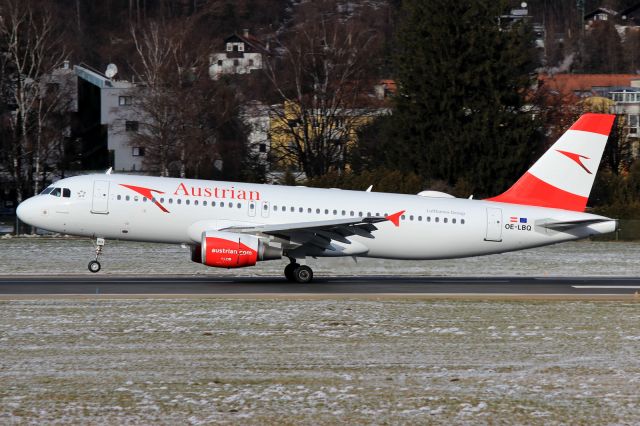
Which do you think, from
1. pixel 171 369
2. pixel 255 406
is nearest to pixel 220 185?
pixel 171 369

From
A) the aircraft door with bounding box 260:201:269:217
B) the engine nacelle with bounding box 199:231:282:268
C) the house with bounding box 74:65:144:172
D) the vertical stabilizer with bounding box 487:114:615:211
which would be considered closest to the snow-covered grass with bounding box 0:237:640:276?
the aircraft door with bounding box 260:201:269:217

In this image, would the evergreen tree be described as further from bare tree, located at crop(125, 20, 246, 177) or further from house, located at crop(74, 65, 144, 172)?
house, located at crop(74, 65, 144, 172)

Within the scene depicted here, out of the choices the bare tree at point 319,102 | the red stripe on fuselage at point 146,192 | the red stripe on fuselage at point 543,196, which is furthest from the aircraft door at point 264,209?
A: the bare tree at point 319,102

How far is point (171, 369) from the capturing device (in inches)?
709

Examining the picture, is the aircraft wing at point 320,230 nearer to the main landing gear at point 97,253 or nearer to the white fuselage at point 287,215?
the white fuselage at point 287,215

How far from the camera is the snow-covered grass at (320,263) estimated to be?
37031 mm

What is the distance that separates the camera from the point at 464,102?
69812 mm

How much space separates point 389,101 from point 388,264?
35542mm

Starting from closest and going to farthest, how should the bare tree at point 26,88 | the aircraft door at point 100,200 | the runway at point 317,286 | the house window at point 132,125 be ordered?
the runway at point 317,286 < the aircraft door at point 100,200 < the bare tree at point 26,88 < the house window at point 132,125

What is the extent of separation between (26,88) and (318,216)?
1582 inches

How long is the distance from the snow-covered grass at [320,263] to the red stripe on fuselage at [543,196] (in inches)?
176

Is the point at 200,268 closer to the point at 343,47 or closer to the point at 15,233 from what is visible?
the point at 15,233

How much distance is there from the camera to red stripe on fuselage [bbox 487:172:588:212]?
110ft

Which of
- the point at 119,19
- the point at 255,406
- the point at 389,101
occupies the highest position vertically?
the point at 119,19
